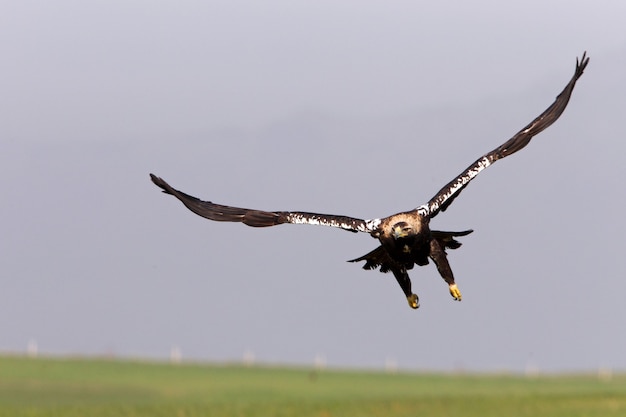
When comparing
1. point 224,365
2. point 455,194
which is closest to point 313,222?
point 455,194

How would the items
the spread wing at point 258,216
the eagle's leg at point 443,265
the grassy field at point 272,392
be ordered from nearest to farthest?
the eagle's leg at point 443,265
the spread wing at point 258,216
the grassy field at point 272,392

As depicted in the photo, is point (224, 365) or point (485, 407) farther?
point (224, 365)

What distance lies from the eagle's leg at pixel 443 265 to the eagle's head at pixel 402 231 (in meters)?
0.95

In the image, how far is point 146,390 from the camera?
78.6 m

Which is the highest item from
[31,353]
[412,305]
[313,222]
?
[31,353]

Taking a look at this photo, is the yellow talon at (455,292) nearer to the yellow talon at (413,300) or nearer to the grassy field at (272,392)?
the yellow talon at (413,300)

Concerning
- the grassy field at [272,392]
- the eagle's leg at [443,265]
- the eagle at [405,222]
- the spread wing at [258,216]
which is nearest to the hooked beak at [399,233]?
the eagle at [405,222]

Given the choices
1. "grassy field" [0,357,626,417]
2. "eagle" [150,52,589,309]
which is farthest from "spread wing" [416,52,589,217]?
"grassy field" [0,357,626,417]

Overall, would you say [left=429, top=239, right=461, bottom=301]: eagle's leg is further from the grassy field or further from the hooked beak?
the grassy field

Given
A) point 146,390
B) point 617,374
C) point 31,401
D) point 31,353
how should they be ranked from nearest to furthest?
point 31,401 → point 146,390 → point 31,353 → point 617,374

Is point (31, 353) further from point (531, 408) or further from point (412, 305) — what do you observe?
point (412, 305)

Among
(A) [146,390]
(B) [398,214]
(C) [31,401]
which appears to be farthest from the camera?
(A) [146,390]

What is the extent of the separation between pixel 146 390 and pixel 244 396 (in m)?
7.66

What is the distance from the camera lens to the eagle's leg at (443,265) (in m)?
20.0
